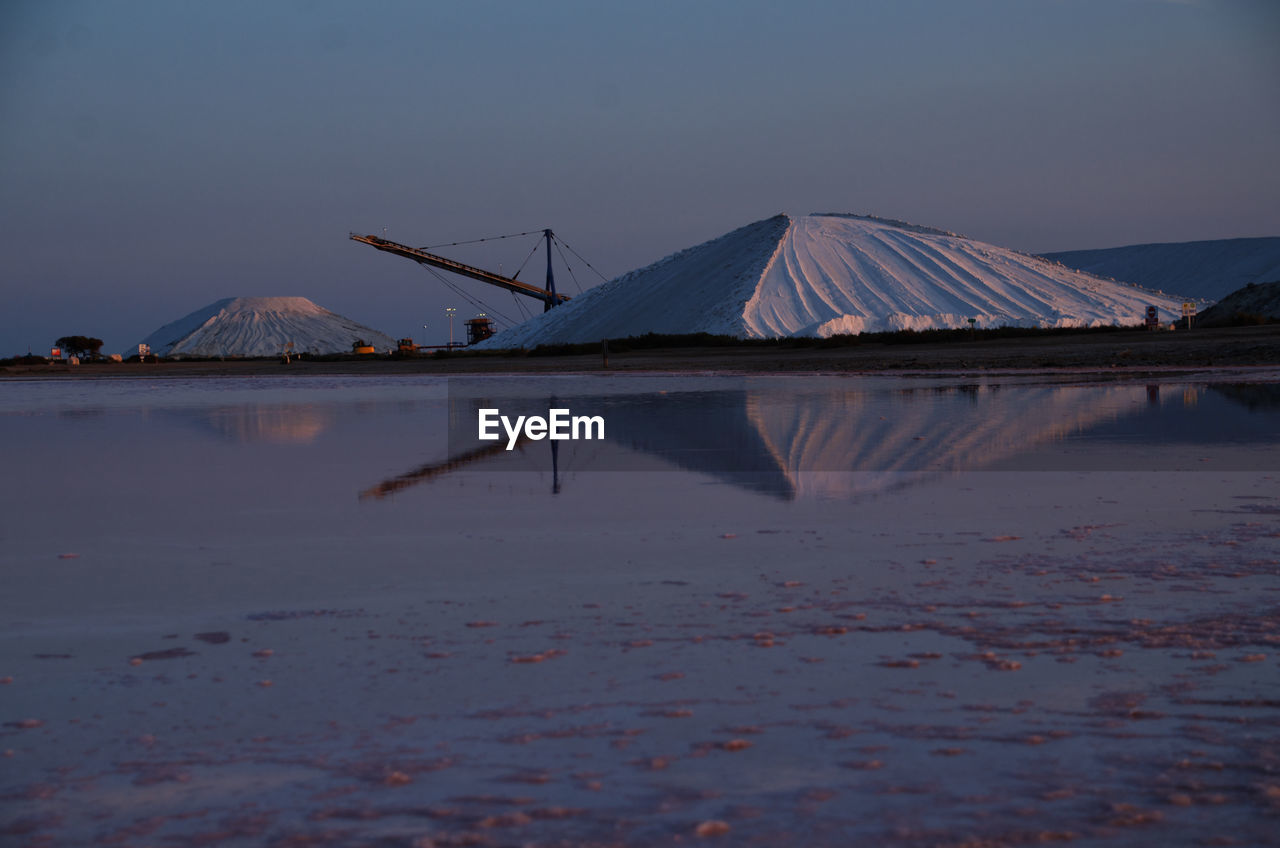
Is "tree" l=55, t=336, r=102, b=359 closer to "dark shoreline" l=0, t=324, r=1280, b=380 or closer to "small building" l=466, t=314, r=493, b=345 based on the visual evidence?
"small building" l=466, t=314, r=493, b=345

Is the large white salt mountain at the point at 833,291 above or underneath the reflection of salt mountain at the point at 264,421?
above

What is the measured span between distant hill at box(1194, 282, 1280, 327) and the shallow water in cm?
4746

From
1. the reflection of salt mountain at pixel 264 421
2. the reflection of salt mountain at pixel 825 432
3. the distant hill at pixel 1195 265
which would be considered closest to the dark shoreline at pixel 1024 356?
the reflection of salt mountain at pixel 825 432

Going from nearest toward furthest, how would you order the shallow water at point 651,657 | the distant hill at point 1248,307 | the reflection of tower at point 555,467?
the shallow water at point 651,657 → the reflection of tower at point 555,467 → the distant hill at point 1248,307

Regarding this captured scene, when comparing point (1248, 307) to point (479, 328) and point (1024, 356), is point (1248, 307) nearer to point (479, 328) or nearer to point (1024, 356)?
point (1024, 356)

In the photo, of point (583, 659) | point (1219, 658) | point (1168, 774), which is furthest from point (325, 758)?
point (1219, 658)

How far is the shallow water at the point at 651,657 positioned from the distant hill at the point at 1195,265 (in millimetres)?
131297

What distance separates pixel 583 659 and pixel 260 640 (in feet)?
4.62

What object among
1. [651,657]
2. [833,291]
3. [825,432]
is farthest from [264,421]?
[833,291]

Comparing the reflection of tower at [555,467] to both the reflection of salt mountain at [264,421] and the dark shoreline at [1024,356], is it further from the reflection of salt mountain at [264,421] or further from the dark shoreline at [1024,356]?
the dark shoreline at [1024,356]

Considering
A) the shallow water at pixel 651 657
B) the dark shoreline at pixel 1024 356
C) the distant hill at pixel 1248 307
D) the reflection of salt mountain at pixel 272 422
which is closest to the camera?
the shallow water at pixel 651 657

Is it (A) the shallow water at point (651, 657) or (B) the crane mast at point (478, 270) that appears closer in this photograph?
(A) the shallow water at point (651, 657)

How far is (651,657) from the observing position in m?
4.41

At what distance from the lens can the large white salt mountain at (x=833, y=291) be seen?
7119cm
